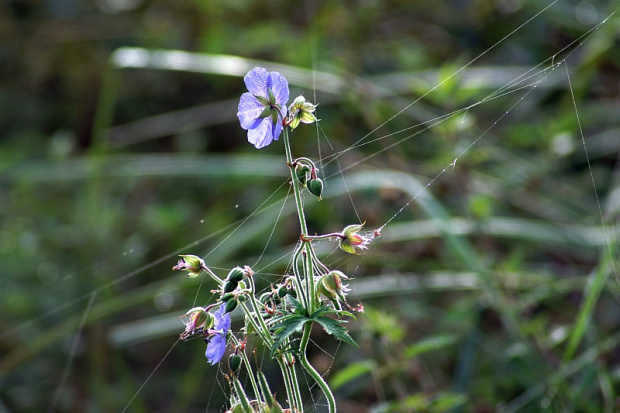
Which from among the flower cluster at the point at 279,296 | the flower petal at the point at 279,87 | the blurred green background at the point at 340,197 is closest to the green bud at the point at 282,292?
the flower cluster at the point at 279,296

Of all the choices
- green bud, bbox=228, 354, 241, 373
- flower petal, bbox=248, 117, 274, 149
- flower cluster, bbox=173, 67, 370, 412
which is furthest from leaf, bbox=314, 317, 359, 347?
flower petal, bbox=248, 117, 274, 149

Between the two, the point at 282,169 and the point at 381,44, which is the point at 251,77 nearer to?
the point at 282,169

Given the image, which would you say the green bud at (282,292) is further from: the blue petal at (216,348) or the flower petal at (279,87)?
the flower petal at (279,87)

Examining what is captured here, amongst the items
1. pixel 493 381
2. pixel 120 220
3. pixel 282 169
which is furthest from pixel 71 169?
pixel 493 381

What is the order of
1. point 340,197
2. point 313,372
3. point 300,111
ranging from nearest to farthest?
Result: point 313,372 < point 300,111 < point 340,197

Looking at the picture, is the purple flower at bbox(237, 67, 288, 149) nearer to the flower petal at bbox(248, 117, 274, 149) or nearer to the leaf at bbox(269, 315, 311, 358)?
the flower petal at bbox(248, 117, 274, 149)

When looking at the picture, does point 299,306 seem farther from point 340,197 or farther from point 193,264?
point 340,197

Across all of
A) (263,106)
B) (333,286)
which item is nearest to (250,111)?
(263,106)
